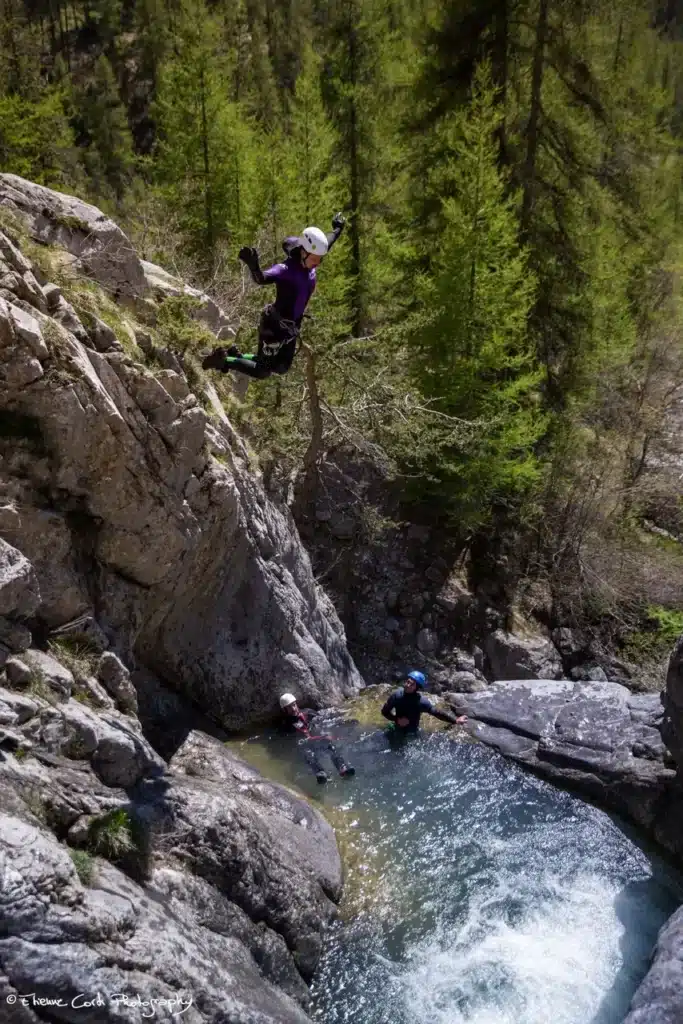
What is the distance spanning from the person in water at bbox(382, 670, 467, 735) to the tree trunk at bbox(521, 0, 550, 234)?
10.4 meters

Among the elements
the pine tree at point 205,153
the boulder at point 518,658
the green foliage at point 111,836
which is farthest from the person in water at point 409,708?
the pine tree at point 205,153

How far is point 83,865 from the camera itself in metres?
5.29

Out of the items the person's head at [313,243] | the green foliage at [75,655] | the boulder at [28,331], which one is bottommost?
the green foliage at [75,655]

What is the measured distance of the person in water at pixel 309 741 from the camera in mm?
10086

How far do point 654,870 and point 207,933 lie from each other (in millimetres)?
5947

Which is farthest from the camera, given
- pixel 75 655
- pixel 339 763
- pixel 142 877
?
pixel 339 763

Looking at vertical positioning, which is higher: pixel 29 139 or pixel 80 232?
Answer: pixel 29 139

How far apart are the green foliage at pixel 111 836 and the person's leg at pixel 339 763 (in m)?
4.47

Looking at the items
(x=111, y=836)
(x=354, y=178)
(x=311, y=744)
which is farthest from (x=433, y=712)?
(x=354, y=178)

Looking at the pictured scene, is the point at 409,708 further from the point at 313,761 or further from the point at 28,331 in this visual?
the point at 28,331

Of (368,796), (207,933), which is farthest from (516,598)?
(207,933)

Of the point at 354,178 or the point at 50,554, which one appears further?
the point at 354,178

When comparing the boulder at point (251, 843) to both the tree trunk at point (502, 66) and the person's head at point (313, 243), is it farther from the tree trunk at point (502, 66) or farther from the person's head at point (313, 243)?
the tree trunk at point (502, 66)

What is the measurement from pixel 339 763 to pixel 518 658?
6327 millimetres
